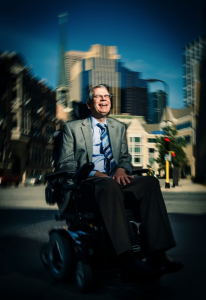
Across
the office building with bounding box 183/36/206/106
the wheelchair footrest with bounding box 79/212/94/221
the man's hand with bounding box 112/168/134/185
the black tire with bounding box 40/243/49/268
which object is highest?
the office building with bounding box 183/36/206/106

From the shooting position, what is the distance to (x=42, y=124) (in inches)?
161

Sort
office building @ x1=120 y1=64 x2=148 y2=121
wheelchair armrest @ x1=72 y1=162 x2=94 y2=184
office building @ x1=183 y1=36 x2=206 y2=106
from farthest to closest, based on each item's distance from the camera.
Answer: office building @ x1=183 y1=36 x2=206 y2=106 < office building @ x1=120 y1=64 x2=148 y2=121 < wheelchair armrest @ x1=72 y1=162 x2=94 y2=184

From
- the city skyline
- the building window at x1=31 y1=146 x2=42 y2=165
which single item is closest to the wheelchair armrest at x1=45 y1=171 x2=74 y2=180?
the building window at x1=31 y1=146 x2=42 y2=165

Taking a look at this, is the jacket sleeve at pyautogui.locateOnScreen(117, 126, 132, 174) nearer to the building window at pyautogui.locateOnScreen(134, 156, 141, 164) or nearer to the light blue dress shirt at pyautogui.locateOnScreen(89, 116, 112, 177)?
the light blue dress shirt at pyautogui.locateOnScreen(89, 116, 112, 177)

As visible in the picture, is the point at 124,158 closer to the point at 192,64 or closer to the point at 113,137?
the point at 113,137

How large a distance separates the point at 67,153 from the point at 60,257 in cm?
83

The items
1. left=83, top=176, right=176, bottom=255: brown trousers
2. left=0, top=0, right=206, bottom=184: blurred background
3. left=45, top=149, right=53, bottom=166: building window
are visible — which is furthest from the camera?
left=0, top=0, right=206, bottom=184: blurred background

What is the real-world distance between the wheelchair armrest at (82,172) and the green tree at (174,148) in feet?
4.92

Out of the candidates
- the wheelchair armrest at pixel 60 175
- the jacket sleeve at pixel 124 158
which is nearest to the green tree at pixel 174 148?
the jacket sleeve at pixel 124 158

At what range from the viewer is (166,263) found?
2.40 metres

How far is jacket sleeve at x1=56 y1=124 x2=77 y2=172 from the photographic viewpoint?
9.27ft

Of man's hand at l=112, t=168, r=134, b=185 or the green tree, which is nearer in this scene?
man's hand at l=112, t=168, r=134, b=185

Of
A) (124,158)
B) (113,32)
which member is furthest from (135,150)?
(113,32)

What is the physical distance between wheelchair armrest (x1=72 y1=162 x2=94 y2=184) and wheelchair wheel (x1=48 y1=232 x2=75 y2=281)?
0.48 m
